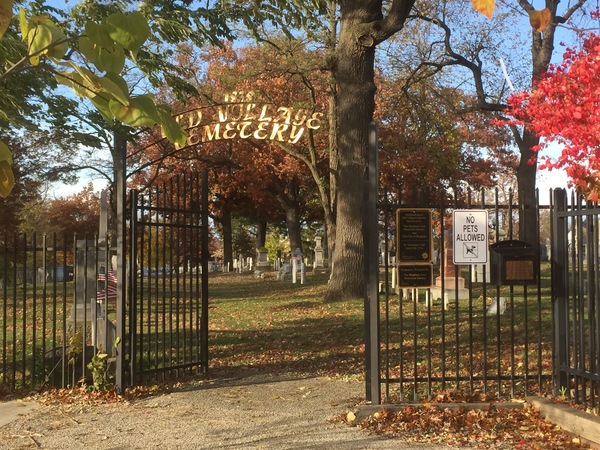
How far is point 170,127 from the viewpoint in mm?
2359

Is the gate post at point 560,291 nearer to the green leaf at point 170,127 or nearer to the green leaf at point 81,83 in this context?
the green leaf at point 170,127

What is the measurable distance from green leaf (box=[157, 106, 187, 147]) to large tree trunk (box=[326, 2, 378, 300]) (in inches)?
591

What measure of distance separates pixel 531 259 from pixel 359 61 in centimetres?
1106

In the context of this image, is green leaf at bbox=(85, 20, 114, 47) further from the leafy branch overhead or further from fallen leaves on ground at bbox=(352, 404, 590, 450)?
Result: fallen leaves on ground at bbox=(352, 404, 590, 450)

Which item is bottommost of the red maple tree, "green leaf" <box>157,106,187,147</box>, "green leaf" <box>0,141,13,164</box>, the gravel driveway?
the gravel driveway

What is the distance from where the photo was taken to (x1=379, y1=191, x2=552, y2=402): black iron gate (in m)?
7.34

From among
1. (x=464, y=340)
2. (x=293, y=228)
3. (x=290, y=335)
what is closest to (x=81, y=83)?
(x=464, y=340)

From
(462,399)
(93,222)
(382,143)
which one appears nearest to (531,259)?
(462,399)

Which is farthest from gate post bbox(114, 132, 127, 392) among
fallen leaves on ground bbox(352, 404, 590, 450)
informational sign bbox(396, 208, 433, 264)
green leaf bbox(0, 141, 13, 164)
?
green leaf bbox(0, 141, 13, 164)

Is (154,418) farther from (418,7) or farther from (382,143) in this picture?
(382,143)

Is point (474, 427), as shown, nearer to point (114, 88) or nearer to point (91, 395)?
point (91, 395)

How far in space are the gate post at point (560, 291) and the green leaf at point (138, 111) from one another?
18.8 feet

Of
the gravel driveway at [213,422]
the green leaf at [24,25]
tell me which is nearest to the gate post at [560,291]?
the gravel driveway at [213,422]

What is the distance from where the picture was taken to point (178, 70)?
13695 millimetres
